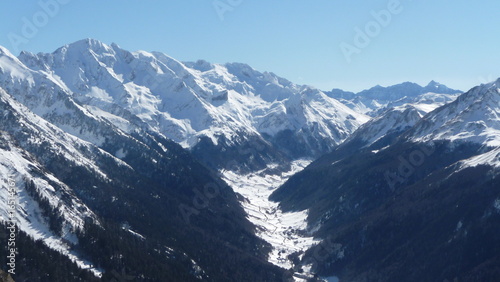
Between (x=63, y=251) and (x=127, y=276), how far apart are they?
22999 millimetres

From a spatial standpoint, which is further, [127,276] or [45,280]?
[127,276]

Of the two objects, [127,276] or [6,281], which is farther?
[127,276]

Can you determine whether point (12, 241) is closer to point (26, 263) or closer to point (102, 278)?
point (26, 263)

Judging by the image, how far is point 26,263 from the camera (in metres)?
173

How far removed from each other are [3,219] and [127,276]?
149ft

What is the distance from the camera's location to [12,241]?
17238 centimetres

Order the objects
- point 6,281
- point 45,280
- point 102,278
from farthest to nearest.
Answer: point 102,278, point 45,280, point 6,281

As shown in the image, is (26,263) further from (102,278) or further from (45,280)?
(102,278)

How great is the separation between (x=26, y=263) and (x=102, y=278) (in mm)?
25623

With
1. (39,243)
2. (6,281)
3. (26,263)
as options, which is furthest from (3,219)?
(6,281)

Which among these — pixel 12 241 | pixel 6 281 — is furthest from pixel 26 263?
pixel 6 281

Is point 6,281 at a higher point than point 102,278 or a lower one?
higher

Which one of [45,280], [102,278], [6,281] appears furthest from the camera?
[102,278]

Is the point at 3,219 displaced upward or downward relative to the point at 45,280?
upward
